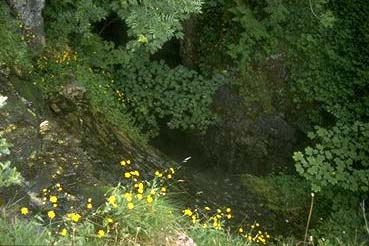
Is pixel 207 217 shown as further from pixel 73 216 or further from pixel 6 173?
pixel 6 173

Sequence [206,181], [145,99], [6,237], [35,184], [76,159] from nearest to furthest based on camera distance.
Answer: [6,237], [35,184], [76,159], [206,181], [145,99]

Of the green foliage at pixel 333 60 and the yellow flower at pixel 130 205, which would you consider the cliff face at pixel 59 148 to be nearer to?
the yellow flower at pixel 130 205

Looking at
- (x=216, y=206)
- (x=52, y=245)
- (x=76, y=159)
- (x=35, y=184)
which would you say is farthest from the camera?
(x=216, y=206)

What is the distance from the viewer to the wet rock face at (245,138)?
763cm

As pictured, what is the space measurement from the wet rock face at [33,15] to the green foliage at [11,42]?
106mm

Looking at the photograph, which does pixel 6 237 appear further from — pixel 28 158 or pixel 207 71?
pixel 207 71

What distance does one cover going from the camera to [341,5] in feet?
25.3

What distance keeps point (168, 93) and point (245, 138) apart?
1403 mm

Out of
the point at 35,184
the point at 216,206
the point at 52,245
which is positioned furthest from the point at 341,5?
the point at 52,245

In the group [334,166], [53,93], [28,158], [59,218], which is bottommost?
[334,166]

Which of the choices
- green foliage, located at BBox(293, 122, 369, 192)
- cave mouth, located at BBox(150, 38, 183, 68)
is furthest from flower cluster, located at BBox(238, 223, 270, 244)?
cave mouth, located at BBox(150, 38, 183, 68)

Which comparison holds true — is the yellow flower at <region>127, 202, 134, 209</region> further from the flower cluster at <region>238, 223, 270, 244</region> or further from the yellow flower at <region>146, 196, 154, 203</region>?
the flower cluster at <region>238, 223, 270, 244</region>

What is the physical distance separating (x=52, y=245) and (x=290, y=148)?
17.8 ft

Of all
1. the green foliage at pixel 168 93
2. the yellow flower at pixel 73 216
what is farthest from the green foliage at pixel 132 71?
the yellow flower at pixel 73 216
